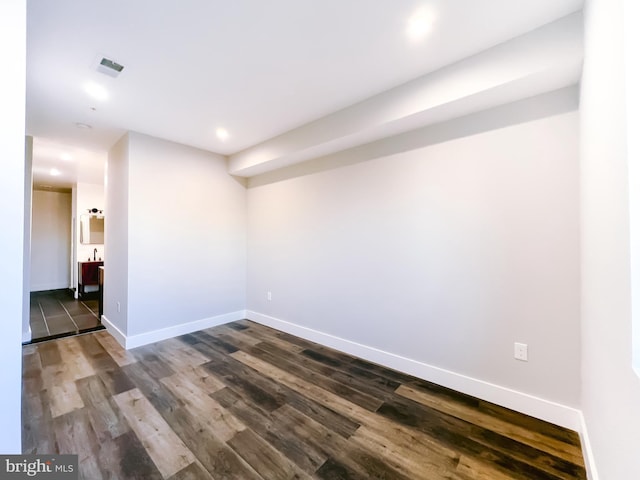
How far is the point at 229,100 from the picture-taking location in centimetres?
247

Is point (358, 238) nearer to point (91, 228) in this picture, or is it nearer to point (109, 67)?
point (109, 67)

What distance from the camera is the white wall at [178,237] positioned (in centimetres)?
316

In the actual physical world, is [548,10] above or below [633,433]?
above

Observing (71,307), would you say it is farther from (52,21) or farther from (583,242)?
(583,242)

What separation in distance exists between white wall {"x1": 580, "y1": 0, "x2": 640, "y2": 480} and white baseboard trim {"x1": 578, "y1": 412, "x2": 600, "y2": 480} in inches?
2.3

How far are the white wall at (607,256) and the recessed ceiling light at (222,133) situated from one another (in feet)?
10.1

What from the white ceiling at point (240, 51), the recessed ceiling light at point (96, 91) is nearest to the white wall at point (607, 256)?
the white ceiling at point (240, 51)

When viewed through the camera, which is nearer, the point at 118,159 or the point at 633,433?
the point at 633,433

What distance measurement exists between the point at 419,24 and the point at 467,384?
2632mm

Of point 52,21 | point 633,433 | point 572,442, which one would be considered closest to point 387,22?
point 52,21

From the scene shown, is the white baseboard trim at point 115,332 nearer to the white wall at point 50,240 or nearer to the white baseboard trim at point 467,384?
the white baseboard trim at point 467,384

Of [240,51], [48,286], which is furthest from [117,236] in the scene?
[48,286]

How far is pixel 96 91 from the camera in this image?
2.30 metres

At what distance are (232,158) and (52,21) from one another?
94.8 inches
